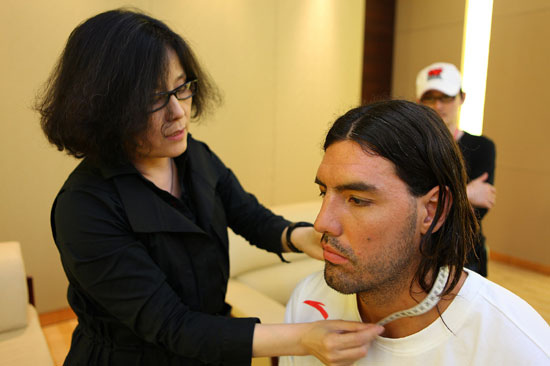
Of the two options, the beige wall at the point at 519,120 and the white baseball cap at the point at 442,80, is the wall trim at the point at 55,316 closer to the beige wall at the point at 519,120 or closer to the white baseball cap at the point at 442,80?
the white baseball cap at the point at 442,80

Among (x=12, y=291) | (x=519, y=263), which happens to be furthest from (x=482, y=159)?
(x=519, y=263)

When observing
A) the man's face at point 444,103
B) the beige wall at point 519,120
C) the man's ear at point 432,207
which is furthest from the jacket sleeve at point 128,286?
the beige wall at point 519,120

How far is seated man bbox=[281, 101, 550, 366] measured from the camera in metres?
0.96

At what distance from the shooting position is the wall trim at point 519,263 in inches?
165

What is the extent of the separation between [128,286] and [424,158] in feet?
2.41

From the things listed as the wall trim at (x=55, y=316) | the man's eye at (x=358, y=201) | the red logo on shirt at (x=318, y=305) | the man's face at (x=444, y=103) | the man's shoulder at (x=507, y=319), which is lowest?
the wall trim at (x=55, y=316)

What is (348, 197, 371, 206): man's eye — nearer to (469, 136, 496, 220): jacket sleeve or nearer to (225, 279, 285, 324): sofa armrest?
(225, 279, 285, 324): sofa armrest

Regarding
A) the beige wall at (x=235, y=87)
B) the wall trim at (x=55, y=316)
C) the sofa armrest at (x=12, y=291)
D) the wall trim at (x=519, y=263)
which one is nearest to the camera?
the sofa armrest at (x=12, y=291)

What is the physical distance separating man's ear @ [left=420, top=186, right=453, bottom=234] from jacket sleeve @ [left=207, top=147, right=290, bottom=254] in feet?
1.71

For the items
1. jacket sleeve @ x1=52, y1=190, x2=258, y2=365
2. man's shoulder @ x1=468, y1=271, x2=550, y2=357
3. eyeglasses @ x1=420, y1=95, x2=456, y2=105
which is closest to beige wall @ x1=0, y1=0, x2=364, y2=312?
eyeglasses @ x1=420, y1=95, x2=456, y2=105

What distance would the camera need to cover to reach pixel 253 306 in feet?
6.67

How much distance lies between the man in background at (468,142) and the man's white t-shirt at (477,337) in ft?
2.93

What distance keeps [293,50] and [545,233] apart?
2.97 meters

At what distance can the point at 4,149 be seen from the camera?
2.78 m
